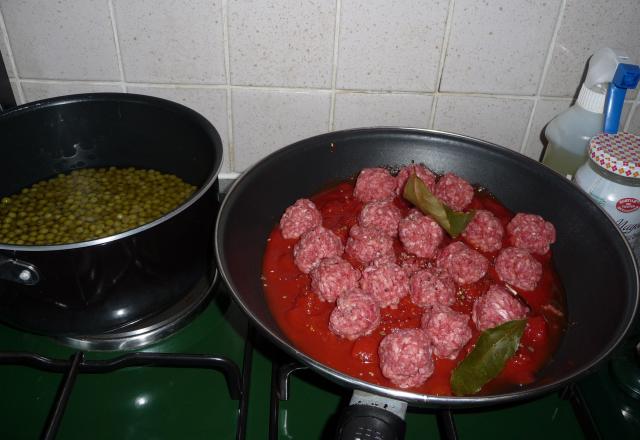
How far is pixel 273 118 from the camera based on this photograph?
131 cm

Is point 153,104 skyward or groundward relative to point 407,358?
skyward

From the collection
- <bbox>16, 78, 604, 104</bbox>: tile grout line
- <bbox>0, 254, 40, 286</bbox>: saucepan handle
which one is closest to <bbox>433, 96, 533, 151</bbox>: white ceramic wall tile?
<bbox>16, 78, 604, 104</bbox>: tile grout line

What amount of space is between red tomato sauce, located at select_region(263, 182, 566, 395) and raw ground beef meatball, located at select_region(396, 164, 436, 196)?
0.36 ft

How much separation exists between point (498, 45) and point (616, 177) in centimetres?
42

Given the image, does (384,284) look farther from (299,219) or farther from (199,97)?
(199,97)

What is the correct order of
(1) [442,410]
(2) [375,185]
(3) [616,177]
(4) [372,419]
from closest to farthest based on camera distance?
(4) [372,419] → (1) [442,410] → (3) [616,177] → (2) [375,185]

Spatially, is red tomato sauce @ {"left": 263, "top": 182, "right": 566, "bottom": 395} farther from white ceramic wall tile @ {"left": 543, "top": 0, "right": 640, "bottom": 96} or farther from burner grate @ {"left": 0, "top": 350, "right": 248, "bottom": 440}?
white ceramic wall tile @ {"left": 543, "top": 0, "right": 640, "bottom": 96}

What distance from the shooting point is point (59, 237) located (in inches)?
45.2

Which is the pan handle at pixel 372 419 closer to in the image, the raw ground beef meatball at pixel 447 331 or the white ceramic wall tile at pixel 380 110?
the raw ground beef meatball at pixel 447 331

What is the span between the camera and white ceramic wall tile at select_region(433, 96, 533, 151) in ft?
4.21

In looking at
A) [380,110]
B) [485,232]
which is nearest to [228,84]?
[380,110]

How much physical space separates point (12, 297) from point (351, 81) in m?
0.88

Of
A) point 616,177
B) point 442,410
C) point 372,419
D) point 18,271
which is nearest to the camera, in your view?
point 372,419

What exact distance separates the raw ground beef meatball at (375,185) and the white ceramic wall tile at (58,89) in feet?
2.20
